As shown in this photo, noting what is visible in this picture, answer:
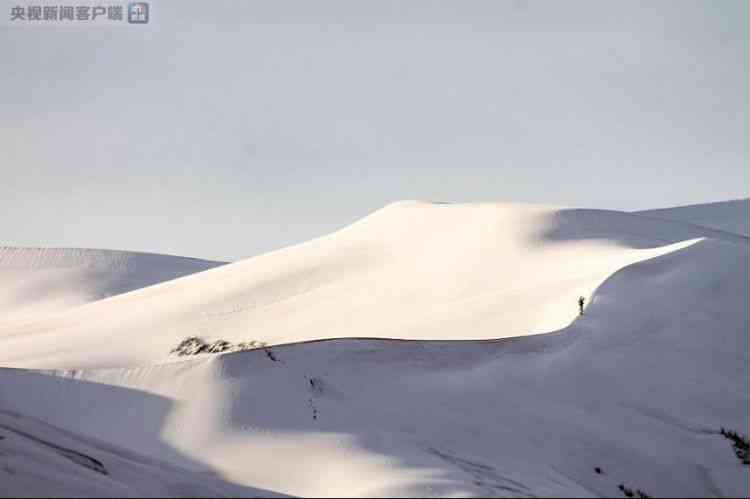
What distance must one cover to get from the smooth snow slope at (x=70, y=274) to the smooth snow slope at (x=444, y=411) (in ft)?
124

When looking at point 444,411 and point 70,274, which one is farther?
point 70,274

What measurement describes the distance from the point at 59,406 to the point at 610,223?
21180mm

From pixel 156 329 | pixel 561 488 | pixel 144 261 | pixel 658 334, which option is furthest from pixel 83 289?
pixel 561 488

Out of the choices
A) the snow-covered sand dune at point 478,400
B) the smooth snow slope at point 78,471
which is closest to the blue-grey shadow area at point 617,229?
the snow-covered sand dune at point 478,400

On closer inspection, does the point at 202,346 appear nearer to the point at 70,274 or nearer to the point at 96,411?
the point at 96,411

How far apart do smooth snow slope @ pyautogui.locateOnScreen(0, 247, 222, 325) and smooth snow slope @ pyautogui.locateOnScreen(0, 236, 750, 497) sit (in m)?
37.8

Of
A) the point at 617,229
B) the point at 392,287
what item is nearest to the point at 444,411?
the point at 392,287

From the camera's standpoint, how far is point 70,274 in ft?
199

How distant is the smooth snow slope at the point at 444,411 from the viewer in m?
10.7

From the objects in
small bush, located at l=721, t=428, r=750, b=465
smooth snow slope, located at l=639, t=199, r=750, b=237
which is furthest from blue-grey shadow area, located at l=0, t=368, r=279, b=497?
smooth snow slope, located at l=639, t=199, r=750, b=237

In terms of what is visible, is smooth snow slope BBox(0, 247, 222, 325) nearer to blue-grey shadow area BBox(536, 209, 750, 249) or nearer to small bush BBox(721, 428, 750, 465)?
blue-grey shadow area BBox(536, 209, 750, 249)

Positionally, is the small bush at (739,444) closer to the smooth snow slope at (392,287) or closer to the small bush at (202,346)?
the smooth snow slope at (392,287)

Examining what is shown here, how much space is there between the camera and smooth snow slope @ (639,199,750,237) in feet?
154

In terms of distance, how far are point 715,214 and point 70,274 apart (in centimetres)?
2813
